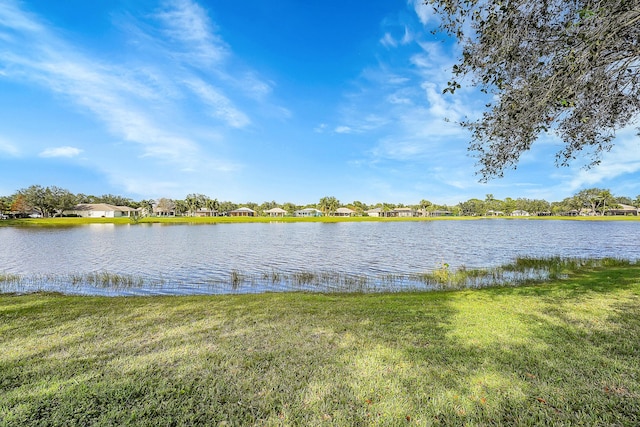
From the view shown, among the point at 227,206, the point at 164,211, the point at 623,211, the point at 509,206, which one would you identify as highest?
the point at 509,206

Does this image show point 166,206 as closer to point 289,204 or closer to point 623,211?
point 289,204

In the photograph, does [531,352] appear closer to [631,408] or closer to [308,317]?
[631,408]

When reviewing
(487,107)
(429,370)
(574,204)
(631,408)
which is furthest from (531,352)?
(574,204)

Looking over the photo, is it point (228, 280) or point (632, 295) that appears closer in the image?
point (632, 295)

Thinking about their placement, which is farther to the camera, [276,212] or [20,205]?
[276,212]

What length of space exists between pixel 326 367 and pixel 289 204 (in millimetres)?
158218

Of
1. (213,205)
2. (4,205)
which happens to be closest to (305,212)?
(213,205)

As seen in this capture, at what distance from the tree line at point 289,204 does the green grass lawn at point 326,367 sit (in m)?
127

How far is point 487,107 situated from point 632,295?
6.52 meters

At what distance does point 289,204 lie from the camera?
531 ft

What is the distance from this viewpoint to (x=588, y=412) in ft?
11.0

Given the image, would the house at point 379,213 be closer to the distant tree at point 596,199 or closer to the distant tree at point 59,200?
the distant tree at point 596,199

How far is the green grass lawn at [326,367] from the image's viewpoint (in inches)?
134

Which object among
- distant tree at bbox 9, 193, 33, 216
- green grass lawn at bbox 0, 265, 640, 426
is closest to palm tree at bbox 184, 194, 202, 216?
distant tree at bbox 9, 193, 33, 216
